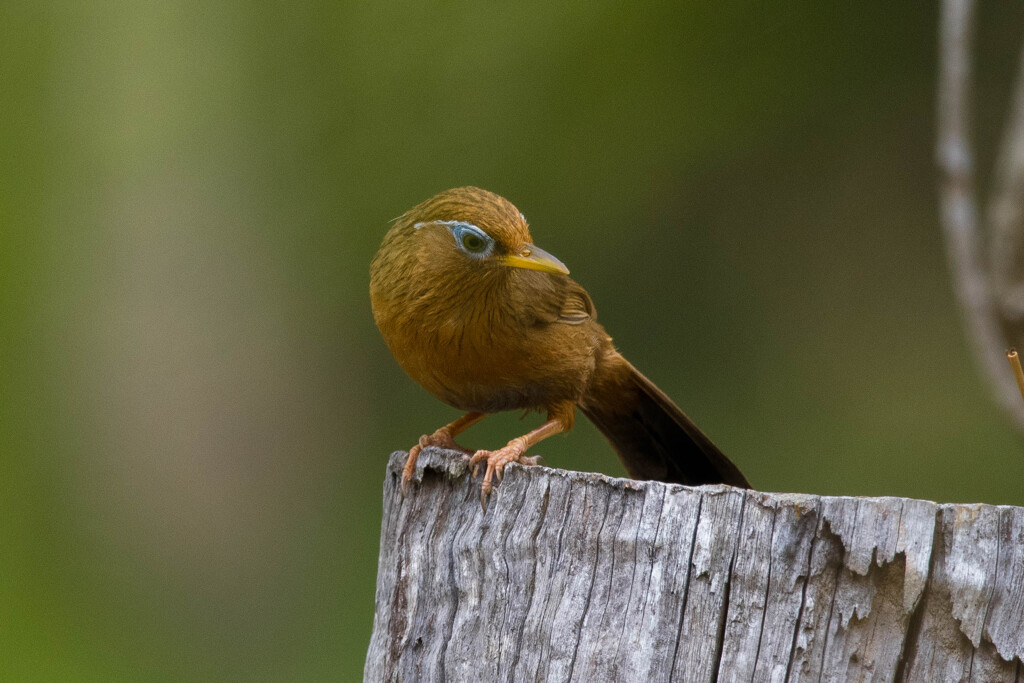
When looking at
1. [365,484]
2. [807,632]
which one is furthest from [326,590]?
[807,632]

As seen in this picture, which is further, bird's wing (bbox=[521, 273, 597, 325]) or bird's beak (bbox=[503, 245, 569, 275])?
bird's wing (bbox=[521, 273, 597, 325])

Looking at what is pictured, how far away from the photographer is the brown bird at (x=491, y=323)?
3.58 meters

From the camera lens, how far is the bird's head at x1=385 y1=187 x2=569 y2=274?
3549 mm

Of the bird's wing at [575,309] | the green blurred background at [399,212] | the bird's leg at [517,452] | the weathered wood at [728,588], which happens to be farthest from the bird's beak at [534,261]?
the green blurred background at [399,212]

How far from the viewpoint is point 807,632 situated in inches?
83.0

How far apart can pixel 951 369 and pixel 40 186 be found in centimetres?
662

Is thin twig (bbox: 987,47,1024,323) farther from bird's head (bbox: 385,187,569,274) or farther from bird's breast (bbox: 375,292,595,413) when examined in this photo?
bird's head (bbox: 385,187,569,274)

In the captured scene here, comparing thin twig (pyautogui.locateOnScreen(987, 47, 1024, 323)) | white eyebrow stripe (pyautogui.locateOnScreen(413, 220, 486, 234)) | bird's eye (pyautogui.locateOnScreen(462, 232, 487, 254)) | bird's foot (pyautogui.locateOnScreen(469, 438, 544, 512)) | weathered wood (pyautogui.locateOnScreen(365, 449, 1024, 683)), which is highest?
thin twig (pyautogui.locateOnScreen(987, 47, 1024, 323))

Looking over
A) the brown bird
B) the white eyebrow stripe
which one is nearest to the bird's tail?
the brown bird

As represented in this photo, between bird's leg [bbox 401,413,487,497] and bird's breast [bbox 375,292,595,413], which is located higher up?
bird's breast [bbox 375,292,595,413]

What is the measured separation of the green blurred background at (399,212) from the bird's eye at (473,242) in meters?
3.97

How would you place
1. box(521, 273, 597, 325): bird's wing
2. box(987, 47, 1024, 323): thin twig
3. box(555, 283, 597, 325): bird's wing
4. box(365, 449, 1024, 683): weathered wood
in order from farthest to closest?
box(987, 47, 1024, 323): thin twig → box(555, 283, 597, 325): bird's wing → box(521, 273, 597, 325): bird's wing → box(365, 449, 1024, 683): weathered wood

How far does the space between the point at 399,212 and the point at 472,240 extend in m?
4.21

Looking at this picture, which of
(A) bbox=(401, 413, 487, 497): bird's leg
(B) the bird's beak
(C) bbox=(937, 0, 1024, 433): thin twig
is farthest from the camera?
(C) bbox=(937, 0, 1024, 433): thin twig
